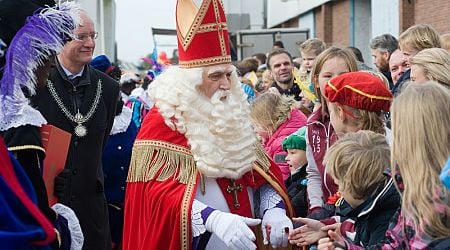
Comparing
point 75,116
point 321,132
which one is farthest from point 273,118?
point 75,116

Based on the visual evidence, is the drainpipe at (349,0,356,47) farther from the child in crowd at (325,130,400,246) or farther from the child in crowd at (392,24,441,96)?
the child in crowd at (325,130,400,246)

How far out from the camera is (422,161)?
2.75 metres

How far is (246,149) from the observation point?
4.18 metres

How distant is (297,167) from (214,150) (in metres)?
1.07

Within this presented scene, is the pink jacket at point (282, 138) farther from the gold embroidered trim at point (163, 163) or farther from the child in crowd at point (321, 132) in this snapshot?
the gold embroidered trim at point (163, 163)

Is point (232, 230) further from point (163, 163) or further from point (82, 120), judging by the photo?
point (82, 120)

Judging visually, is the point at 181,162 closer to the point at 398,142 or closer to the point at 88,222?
the point at 88,222

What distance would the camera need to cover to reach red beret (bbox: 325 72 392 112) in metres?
4.02

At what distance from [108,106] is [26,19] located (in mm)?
1937

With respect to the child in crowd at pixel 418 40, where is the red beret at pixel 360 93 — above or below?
below

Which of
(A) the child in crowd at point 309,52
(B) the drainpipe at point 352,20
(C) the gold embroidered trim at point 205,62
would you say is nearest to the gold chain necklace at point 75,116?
(C) the gold embroidered trim at point 205,62

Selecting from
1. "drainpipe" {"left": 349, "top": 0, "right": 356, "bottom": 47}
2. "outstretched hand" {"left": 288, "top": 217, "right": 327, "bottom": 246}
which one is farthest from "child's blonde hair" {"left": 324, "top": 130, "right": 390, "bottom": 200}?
"drainpipe" {"left": 349, "top": 0, "right": 356, "bottom": 47}

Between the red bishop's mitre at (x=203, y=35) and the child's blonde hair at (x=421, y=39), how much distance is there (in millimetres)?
1425

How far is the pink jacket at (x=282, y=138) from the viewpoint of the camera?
536 centimetres
